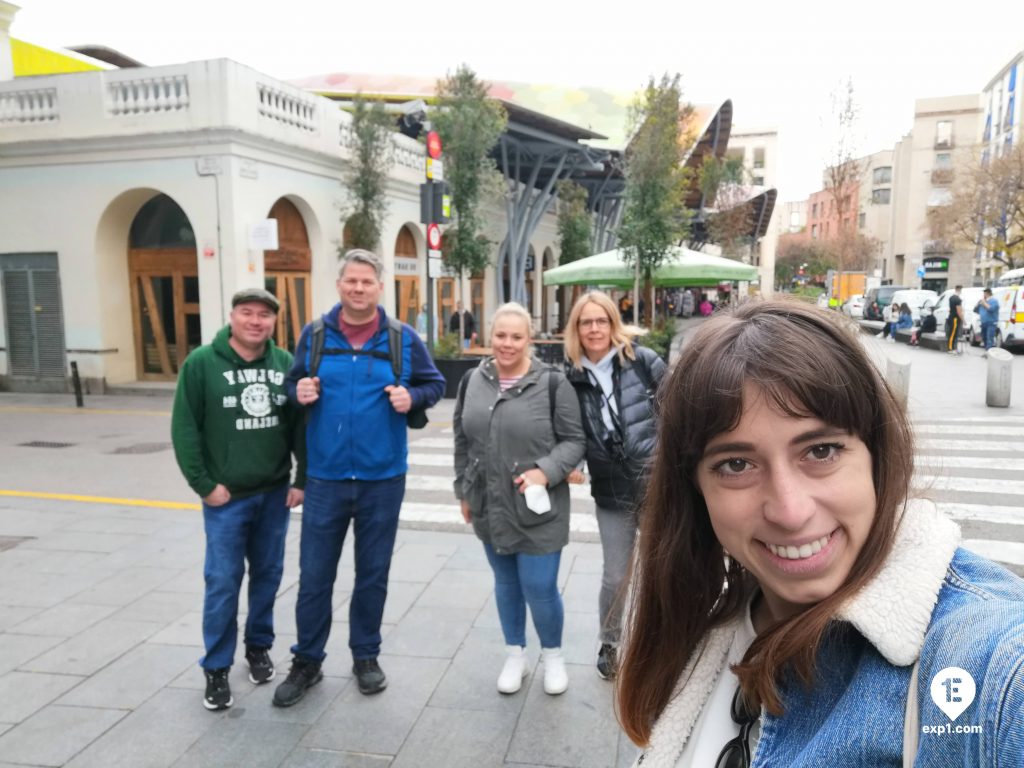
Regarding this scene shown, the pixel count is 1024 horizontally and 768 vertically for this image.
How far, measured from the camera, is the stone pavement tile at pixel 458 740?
3.05 meters

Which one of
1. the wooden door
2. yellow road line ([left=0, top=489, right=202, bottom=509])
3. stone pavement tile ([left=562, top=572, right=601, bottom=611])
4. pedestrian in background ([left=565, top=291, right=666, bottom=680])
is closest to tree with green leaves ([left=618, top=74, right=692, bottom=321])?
the wooden door

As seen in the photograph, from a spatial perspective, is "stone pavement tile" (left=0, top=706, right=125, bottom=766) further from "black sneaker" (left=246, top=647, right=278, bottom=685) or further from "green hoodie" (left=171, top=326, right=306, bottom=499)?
"green hoodie" (left=171, top=326, right=306, bottom=499)

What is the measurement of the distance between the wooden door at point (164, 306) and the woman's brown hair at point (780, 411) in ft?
49.6

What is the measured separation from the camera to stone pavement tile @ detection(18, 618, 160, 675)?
3.84 m

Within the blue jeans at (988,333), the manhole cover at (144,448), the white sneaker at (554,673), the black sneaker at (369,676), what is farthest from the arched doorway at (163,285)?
the blue jeans at (988,333)

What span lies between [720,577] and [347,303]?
106 inches

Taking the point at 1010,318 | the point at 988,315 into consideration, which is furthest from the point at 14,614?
the point at 988,315

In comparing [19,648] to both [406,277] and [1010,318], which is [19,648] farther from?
[1010,318]

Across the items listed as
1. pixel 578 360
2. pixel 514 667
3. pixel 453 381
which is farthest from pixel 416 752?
pixel 453 381

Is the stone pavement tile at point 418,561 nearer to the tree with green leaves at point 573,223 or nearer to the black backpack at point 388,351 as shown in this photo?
the black backpack at point 388,351

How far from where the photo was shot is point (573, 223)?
29656mm

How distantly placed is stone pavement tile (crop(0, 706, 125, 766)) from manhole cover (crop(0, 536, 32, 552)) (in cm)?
303

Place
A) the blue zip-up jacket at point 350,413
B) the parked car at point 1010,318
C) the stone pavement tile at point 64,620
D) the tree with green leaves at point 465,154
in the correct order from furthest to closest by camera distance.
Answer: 1. the parked car at point 1010,318
2. the tree with green leaves at point 465,154
3. the stone pavement tile at point 64,620
4. the blue zip-up jacket at point 350,413

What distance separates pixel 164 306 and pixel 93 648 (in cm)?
1230
